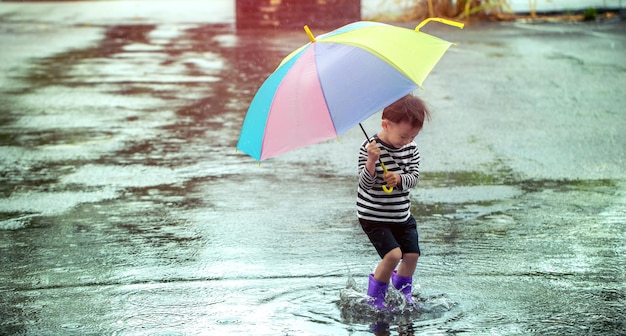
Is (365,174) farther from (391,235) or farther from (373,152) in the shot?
(391,235)

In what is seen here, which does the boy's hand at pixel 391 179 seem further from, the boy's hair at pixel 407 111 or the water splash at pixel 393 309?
the water splash at pixel 393 309

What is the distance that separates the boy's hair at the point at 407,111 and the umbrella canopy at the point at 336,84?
193 mm

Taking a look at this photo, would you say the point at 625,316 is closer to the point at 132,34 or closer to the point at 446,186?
the point at 446,186

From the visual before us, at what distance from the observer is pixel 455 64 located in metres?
13.3

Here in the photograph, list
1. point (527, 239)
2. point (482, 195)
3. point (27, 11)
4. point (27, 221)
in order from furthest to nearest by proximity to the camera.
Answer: point (27, 11)
point (482, 195)
point (27, 221)
point (527, 239)

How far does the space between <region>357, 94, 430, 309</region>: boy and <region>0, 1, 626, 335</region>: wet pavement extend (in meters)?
0.25

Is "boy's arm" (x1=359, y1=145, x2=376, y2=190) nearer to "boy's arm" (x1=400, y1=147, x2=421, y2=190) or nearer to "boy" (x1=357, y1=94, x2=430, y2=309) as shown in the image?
"boy" (x1=357, y1=94, x2=430, y2=309)

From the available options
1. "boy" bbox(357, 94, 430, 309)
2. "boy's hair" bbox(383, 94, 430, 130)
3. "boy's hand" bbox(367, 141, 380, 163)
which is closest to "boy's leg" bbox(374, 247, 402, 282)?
"boy" bbox(357, 94, 430, 309)

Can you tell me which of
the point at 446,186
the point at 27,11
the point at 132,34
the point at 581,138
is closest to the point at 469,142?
the point at 581,138

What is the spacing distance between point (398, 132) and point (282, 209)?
2399mm

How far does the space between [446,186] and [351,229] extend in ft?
4.38

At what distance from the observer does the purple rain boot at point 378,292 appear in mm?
4973

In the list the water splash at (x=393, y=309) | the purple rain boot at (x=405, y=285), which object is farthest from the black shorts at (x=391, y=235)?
the water splash at (x=393, y=309)

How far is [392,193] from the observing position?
4.88m
